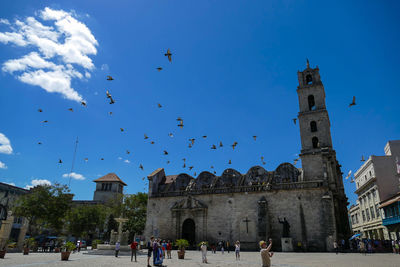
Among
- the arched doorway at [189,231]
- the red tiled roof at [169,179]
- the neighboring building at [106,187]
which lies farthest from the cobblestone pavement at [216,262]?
the neighboring building at [106,187]

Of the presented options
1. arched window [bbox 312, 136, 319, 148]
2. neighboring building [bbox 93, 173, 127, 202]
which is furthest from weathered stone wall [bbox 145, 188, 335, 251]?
neighboring building [bbox 93, 173, 127, 202]

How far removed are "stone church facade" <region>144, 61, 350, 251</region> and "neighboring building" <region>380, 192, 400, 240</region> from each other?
354 inches

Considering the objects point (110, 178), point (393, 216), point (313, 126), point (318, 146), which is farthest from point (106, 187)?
point (393, 216)

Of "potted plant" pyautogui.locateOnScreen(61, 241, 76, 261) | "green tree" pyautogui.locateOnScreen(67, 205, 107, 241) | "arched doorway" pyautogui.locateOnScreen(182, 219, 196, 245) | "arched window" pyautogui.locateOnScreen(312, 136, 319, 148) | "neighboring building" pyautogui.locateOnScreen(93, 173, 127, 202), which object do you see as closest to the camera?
"potted plant" pyautogui.locateOnScreen(61, 241, 76, 261)

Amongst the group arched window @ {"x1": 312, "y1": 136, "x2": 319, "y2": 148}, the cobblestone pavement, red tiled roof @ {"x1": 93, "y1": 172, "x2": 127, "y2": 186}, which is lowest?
the cobblestone pavement

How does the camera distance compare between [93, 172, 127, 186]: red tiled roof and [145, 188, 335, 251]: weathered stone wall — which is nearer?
[145, 188, 335, 251]: weathered stone wall

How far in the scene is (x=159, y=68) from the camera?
17.1 meters

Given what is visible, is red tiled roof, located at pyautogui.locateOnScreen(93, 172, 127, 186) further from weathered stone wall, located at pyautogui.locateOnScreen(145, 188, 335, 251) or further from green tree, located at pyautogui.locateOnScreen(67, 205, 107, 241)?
weathered stone wall, located at pyautogui.locateOnScreen(145, 188, 335, 251)

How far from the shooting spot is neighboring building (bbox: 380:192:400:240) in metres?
33.9

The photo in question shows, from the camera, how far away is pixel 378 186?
140 feet

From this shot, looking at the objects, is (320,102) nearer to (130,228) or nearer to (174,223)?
(174,223)

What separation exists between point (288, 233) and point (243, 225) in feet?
17.0

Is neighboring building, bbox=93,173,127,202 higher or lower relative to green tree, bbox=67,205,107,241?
higher

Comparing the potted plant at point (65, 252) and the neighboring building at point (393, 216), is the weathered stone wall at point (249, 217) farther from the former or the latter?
the potted plant at point (65, 252)
